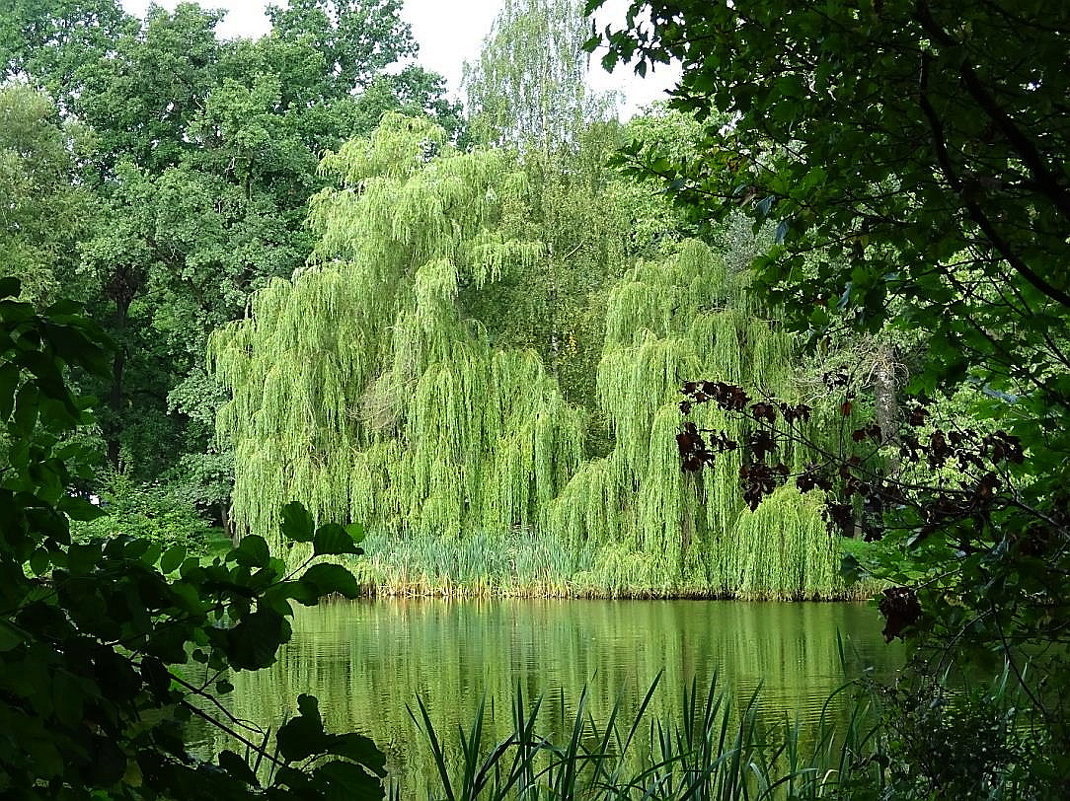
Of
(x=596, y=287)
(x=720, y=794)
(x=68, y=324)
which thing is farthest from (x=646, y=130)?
(x=68, y=324)

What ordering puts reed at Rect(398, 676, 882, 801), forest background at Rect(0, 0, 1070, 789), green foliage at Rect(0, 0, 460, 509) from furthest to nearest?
green foliage at Rect(0, 0, 460, 509)
reed at Rect(398, 676, 882, 801)
forest background at Rect(0, 0, 1070, 789)

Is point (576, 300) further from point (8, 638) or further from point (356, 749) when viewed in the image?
point (8, 638)

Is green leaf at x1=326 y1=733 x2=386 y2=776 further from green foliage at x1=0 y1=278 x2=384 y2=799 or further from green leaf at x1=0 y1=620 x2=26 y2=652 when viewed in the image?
green leaf at x1=0 y1=620 x2=26 y2=652

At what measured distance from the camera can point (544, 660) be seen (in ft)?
29.5

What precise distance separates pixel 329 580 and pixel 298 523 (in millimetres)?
61

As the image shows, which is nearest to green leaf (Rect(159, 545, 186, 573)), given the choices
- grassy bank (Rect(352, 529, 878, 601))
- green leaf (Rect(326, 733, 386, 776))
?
green leaf (Rect(326, 733, 386, 776))

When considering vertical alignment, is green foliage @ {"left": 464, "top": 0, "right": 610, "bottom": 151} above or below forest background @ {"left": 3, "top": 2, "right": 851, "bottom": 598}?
above

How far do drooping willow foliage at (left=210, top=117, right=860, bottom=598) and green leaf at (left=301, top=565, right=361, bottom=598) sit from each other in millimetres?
11768

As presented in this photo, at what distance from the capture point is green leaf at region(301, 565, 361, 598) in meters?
1.21

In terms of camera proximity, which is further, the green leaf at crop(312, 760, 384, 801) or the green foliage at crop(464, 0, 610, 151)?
the green foliage at crop(464, 0, 610, 151)

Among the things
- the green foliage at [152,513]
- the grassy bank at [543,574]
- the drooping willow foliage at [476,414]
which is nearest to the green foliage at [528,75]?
the drooping willow foliage at [476,414]

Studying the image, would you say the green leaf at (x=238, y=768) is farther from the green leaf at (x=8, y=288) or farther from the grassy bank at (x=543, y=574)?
the grassy bank at (x=543, y=574)

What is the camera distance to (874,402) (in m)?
15.5

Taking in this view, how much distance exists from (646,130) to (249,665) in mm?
18841
